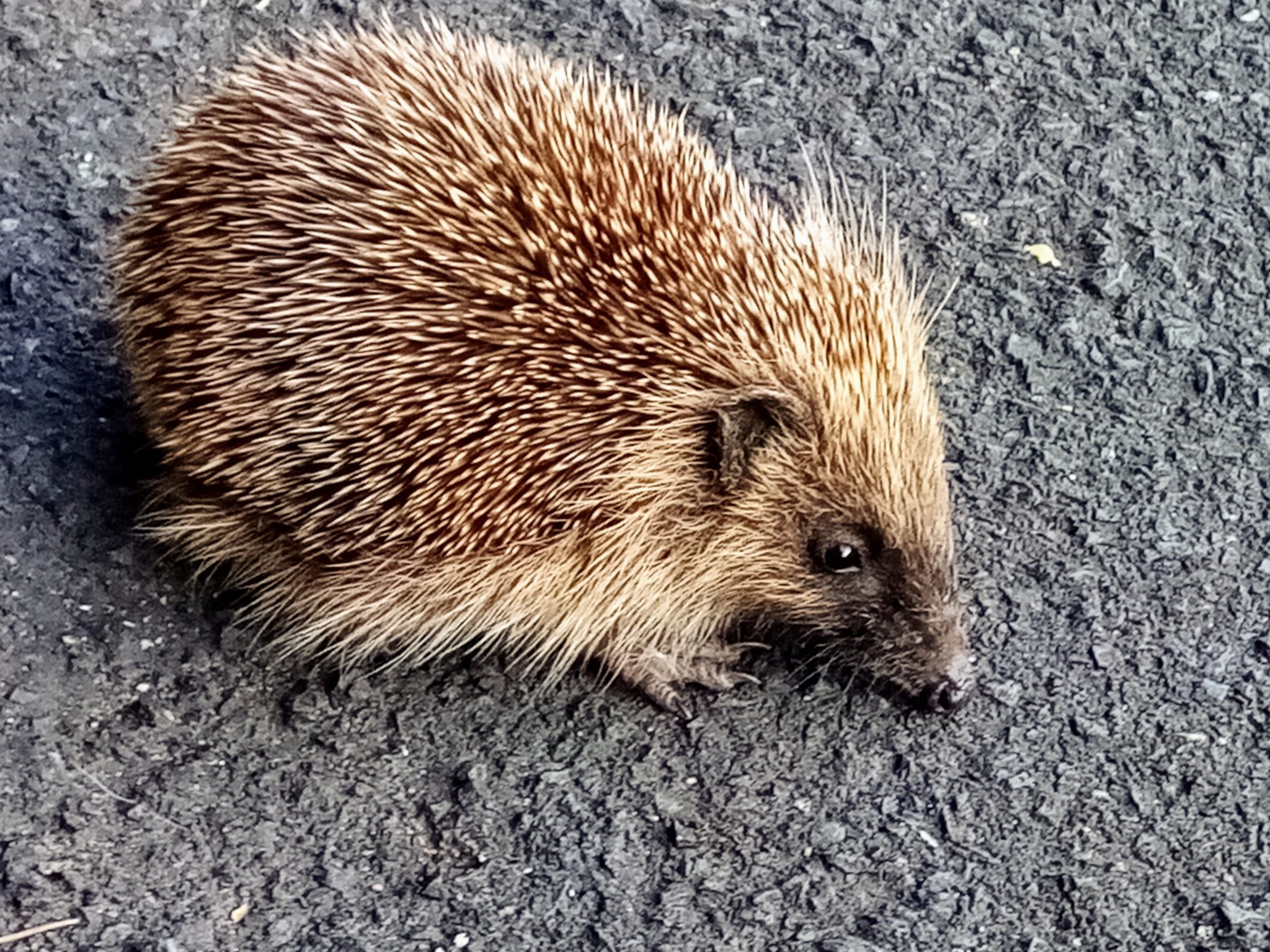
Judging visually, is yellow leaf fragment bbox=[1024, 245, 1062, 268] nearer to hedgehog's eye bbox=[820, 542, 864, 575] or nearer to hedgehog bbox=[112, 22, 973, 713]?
hedgehog bbox=[112, 22, 973, 713]

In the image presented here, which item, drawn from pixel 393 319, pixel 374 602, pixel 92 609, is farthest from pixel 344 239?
pixel 92 609

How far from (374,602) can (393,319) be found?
0.65m

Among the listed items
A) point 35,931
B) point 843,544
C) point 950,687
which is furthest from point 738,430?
point 35,931

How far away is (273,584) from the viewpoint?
3436mm

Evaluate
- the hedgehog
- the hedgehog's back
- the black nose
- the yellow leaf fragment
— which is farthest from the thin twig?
the yellow leaf fragment

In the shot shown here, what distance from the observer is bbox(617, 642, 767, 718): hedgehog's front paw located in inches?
138

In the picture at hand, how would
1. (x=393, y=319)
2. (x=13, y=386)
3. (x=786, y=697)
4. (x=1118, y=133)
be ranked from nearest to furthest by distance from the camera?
(x=393, y=319), (x=786, y=697), (x=13, y=386), (x=1118, y=133)

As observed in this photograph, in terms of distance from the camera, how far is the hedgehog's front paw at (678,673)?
3.50m

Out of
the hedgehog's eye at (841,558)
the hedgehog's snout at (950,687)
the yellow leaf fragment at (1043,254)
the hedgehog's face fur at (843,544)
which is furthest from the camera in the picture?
the yellow leaf fragment at (1043,254)

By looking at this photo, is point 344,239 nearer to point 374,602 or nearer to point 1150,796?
point 374,602

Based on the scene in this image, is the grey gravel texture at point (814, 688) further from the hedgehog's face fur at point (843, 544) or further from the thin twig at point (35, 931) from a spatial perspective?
the hedgehog's face fur at point (843, 544)

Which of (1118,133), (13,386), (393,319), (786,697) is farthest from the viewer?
(1118,133)

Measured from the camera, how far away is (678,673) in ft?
11.5

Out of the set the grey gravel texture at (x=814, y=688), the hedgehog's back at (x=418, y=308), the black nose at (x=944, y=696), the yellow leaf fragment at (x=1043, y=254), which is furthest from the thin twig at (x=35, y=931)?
the yellow leaf fragment at (x=1043, y=254)
